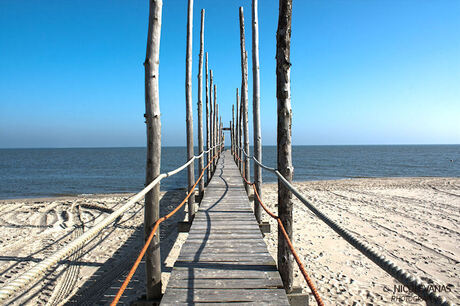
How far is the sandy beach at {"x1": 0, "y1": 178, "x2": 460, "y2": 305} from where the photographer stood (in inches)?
199

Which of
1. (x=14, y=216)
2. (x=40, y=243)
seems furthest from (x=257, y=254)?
(x=14, y=216)

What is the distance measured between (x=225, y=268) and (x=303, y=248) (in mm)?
4439

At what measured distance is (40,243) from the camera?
767 centimetres

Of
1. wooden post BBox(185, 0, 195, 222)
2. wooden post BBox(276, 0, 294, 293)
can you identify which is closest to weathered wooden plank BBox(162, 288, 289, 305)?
wooden post BBox(276, 0, 294, 293)

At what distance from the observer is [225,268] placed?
3.20 meters

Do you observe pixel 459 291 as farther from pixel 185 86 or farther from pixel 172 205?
pixel 172 205

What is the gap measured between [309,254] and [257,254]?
362 centimetres

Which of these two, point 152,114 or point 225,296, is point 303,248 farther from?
point 152,114

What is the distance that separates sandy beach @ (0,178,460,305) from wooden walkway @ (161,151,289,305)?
4.50 feet

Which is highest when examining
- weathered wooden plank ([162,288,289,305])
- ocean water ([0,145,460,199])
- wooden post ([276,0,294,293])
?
wooden post ([276,0,294,293])

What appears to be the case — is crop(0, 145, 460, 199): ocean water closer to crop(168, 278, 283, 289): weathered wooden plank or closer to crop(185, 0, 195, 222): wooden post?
crop(185, 0, 195, 222): wooden post

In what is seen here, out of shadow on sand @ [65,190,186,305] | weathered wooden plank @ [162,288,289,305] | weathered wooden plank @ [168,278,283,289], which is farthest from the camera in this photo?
shadow on sand @ [65,190,186,305]

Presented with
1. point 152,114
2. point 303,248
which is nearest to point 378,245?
point 303,248

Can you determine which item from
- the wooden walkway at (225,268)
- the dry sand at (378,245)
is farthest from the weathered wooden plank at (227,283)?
the dry sand at (378,245)
